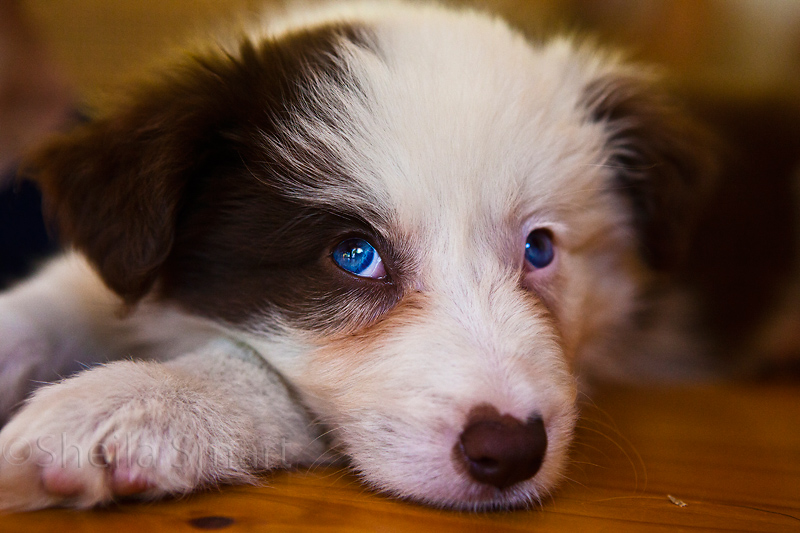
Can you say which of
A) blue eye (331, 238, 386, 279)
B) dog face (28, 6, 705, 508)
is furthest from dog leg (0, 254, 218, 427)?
blue eye (331, 238, 386, 279)

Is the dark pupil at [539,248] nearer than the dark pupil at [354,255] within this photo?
No

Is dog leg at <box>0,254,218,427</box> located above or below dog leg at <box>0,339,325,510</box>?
above

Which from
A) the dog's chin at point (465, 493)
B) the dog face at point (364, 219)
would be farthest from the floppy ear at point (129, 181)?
the dog's chin at point (465, 493)

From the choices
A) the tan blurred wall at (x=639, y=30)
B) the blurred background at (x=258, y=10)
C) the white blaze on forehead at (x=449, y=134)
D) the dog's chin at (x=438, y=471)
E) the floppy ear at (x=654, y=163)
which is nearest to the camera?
the dog's chin at (x=438, y=471)

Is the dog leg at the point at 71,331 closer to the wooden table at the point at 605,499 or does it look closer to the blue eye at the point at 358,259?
the blue eye at the point at 358,259

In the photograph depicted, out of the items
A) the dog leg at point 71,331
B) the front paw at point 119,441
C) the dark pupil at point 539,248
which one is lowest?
the front paw at point 119,441

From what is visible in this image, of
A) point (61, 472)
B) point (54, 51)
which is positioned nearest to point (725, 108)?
point (61, 472)

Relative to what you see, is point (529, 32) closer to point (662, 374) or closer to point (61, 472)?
point (662, 374)

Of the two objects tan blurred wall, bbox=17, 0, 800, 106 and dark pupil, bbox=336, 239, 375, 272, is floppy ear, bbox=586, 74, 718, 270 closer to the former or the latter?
dark pupil, bbox=336, 239, 375, 272

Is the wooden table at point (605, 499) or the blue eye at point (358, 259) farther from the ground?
the blue eye at point (358, 259)
